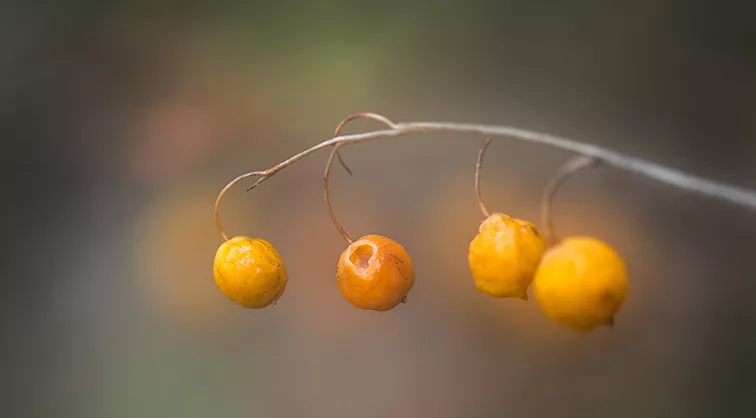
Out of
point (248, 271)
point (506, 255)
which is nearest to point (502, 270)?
point (506, 255)

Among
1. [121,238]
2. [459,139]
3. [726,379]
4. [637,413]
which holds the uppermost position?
[459,139]

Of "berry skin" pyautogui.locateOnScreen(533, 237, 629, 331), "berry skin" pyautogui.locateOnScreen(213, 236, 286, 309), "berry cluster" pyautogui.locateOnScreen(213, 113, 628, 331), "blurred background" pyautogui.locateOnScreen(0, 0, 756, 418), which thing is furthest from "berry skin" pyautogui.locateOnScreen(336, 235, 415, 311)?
"blurred background" pyautogui.locateOnScreen(0, 0, 756, 418)

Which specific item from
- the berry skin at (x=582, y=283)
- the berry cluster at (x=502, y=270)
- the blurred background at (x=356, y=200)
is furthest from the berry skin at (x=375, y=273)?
the blurred background at (x=356, y=200)

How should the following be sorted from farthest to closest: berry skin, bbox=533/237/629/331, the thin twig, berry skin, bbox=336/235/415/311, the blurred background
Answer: the blurred background → berry skin, bbox=336/235/415/311 → berry skin, bbox=533/237/629/331 → the thin twig

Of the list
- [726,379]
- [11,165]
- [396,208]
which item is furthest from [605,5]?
[11,165]

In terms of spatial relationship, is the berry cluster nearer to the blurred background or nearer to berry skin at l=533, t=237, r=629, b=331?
berry skin at l=533, t=237, r=629, b=331

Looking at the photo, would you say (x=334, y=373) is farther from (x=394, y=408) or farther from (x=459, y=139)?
(x=459, y=139)

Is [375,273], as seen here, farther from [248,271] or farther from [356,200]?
[356,200]
